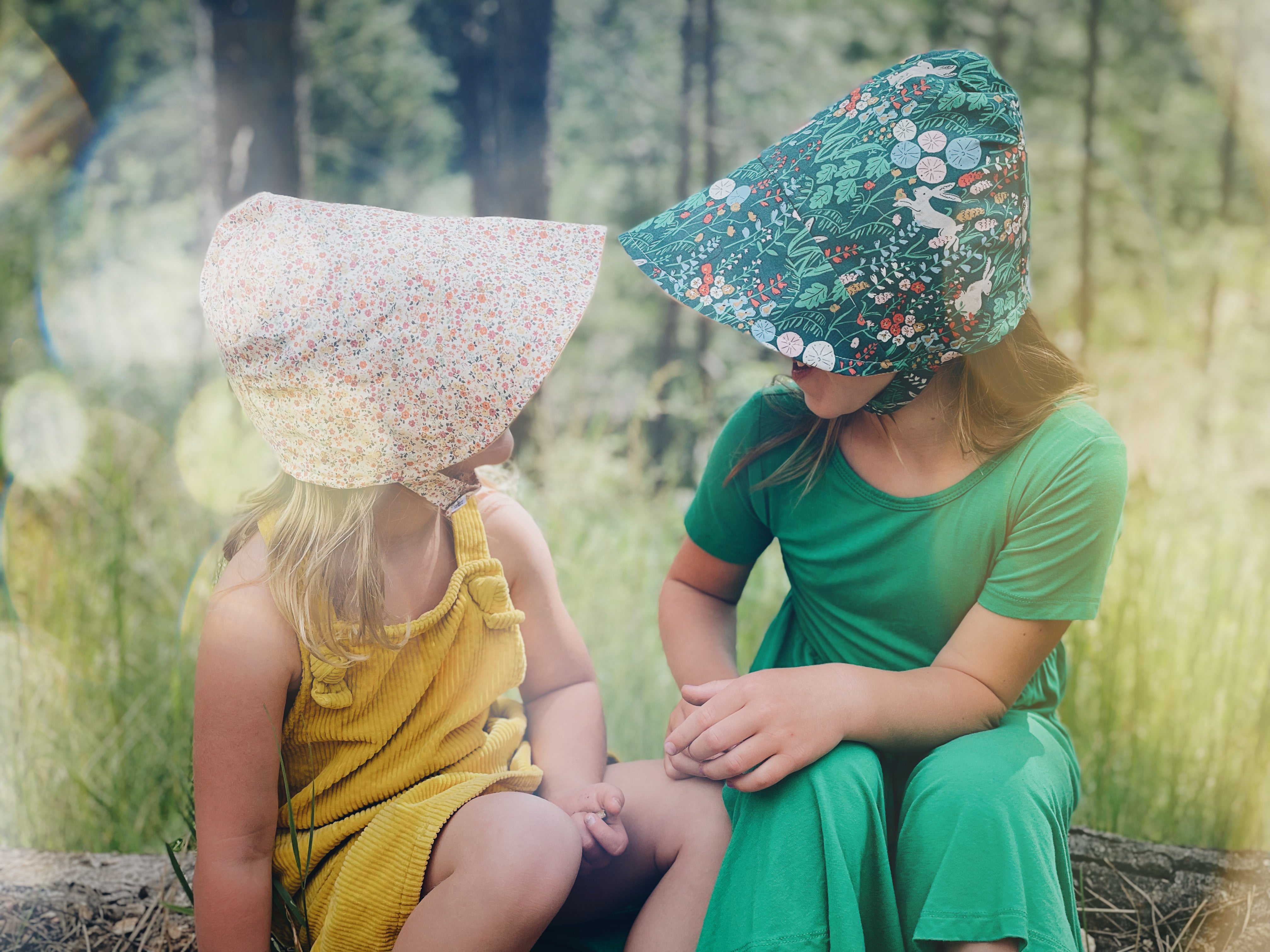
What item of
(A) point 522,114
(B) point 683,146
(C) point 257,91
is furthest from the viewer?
(B) point 683,146

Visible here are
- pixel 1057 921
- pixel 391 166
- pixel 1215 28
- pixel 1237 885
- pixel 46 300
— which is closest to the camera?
pixel 1057 921

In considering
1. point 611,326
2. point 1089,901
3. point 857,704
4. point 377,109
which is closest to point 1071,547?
point 857,704

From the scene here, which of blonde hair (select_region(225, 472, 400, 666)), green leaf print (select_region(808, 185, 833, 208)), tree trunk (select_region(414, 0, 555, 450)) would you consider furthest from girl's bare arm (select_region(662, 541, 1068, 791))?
tree trunk (select_region(414, 0, 555, 450))

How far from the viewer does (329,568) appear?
Answer: 1277mm

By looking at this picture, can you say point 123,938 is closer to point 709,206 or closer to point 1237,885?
point 709,206

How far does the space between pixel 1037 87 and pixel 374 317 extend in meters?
10.3

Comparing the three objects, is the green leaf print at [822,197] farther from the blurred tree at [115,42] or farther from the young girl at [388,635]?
the blurred tree at [115,42]

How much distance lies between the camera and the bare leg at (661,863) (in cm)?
125

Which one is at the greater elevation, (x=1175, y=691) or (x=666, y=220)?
(x=666, y=220)

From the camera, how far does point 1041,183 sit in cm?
1025

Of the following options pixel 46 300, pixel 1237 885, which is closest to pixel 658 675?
pixel 1237 885

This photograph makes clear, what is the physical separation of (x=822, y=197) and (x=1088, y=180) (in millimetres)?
9977

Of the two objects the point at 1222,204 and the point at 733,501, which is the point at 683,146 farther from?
the point at 733,501

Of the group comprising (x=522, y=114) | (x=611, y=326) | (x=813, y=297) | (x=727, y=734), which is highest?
(x=522, y=114)
